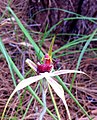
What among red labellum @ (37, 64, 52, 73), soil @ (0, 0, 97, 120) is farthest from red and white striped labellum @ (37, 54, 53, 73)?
soil @ (0, 0, 97, 120)

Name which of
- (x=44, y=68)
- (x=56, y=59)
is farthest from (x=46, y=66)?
(x=56, y=59)

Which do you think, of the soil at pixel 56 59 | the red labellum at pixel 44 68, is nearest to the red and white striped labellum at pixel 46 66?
the red labellum at pixel 44 68

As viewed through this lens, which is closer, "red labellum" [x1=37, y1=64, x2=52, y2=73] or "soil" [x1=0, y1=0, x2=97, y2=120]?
"red labellum" [x1=37, y1=64, x2=52, y2=73]

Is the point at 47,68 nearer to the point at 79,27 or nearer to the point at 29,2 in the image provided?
the point at 79,27

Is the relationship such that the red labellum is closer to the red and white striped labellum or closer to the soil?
the red and white striped labellum

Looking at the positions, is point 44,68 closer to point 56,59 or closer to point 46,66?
point 46,66

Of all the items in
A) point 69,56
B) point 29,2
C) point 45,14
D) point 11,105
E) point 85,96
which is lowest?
point 85,96

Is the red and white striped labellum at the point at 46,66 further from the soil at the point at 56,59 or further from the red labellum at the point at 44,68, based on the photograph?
the soil at the point at 56,59

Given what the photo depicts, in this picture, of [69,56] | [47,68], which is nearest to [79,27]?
[69,56]
